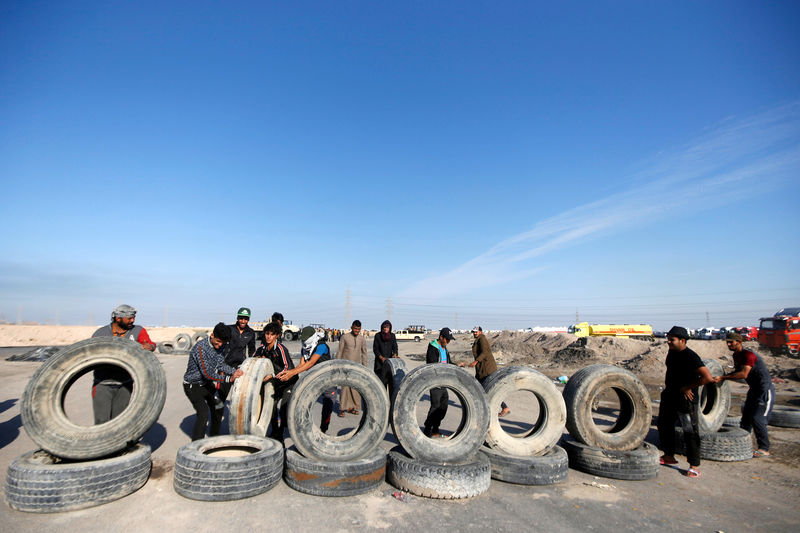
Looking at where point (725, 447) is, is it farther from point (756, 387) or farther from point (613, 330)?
point (613, 330)

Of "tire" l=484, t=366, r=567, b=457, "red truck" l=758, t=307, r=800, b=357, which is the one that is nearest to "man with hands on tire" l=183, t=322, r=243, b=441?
"tire" l=484, t=366, r=567, b=457

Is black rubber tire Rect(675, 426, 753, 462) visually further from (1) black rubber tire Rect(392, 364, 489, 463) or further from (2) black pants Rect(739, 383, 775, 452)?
(1) black rubber tire Rect(392, 364, 489, 463)

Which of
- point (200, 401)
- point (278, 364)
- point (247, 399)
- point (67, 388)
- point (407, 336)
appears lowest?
point (407, 336)

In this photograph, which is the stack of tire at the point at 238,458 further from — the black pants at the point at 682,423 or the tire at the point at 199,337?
the black pants at the point at 682,423

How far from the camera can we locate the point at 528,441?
6.11 metres

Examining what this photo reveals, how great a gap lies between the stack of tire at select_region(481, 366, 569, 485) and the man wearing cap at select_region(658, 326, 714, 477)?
1.79 m

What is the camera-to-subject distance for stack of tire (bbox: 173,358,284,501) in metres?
4.66

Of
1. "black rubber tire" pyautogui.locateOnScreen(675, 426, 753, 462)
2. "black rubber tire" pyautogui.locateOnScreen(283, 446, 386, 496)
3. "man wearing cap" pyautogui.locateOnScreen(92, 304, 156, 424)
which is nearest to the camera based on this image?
"black rubber tire" pyautogui.locateOnScreen(283, 446, 386, 496)

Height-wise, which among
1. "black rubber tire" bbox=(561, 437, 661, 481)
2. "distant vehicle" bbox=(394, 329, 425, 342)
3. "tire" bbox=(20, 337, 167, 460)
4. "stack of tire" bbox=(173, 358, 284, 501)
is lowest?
"distant vehicle" bbox=(394, 329, 425, 342)

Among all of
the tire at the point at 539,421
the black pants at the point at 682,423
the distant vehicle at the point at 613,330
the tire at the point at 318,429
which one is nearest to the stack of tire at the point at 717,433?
the black pants at the point at 682,423

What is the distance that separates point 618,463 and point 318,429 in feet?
13.6

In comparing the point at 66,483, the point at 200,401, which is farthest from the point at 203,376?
the point at 66,483

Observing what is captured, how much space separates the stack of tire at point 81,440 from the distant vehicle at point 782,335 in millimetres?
35083

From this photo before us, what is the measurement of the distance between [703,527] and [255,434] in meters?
5.41
